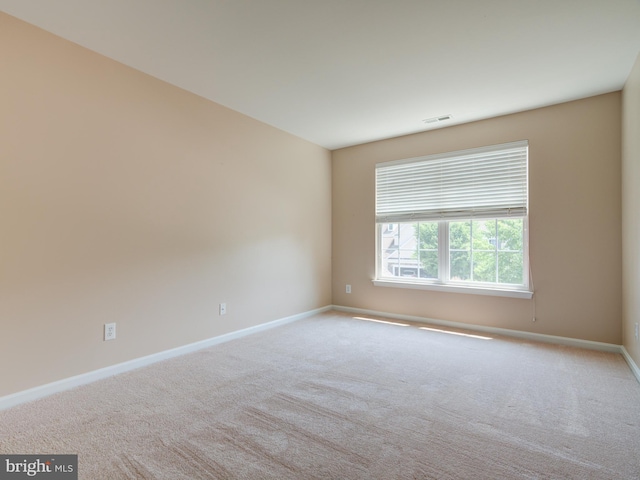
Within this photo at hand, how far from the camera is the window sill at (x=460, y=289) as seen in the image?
3.67 metres

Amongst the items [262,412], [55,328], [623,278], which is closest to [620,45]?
[623,278]

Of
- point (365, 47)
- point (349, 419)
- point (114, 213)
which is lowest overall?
point (349, 419)

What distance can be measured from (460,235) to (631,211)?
1628 millimetres

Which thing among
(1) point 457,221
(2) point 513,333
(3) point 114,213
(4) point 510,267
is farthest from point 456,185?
(3) point 114,213

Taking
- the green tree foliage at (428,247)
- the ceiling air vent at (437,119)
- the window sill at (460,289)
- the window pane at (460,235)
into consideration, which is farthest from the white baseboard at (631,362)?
the ceiling air vent at (437,119)

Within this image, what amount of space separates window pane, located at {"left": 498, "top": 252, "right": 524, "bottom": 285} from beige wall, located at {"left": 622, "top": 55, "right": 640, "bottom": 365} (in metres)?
0.88

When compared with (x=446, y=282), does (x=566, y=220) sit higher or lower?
higher

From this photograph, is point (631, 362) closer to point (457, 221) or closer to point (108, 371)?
point (457, 221)

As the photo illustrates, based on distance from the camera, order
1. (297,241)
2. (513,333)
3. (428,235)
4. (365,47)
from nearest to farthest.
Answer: (365,47)
(513,333)
(428,235)
(297,241)

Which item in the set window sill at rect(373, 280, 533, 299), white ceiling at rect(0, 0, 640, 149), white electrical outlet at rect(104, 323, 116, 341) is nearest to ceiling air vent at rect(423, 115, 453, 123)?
white ceiling at rect(0, 0, 640, 149)

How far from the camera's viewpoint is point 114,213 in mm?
2652

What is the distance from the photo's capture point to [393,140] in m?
4.63

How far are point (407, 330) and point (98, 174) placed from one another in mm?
3572

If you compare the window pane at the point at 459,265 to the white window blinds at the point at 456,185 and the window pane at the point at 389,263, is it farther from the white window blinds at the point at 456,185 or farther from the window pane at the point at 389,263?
the window pane at the point at 389,263
